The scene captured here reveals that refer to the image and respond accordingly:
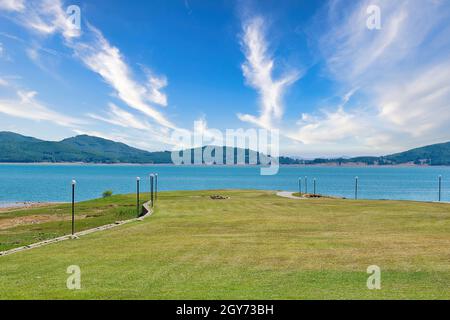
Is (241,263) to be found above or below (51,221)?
above

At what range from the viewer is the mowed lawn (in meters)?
10.7

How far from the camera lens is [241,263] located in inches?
571

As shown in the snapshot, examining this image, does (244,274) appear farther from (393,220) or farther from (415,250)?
(393,220)

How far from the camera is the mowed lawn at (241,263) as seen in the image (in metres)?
10.7

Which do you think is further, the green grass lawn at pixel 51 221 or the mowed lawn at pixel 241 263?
the green grass lawn at pixel 51 221

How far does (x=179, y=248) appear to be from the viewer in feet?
58.2

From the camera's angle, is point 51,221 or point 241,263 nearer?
point 241,263

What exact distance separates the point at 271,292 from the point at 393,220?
21.0 m

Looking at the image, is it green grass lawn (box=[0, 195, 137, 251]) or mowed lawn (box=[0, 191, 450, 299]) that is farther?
green grass lawn (box=[0, 195, 137, 251])

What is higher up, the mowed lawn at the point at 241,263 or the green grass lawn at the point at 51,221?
the mowed lawn at the point at 241,263
